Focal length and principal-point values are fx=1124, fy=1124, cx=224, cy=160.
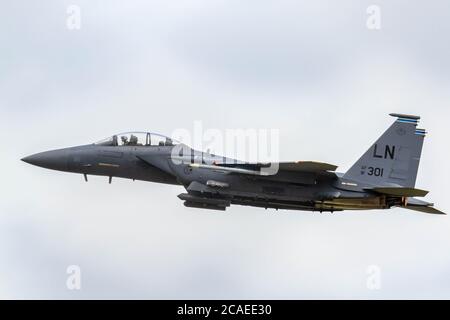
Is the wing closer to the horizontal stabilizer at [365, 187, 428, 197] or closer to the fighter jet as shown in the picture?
the fighter jet

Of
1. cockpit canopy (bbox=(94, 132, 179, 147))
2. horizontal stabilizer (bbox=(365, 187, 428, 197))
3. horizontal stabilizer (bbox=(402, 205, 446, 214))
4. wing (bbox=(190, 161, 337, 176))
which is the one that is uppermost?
cockpit canopy (bbox=(94, 132, 179, 147))

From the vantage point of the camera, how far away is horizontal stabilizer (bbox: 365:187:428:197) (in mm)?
33938

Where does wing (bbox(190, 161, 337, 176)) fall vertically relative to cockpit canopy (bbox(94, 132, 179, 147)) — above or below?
below

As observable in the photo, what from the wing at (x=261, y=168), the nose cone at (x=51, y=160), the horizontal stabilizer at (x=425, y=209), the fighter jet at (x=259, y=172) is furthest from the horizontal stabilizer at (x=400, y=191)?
the nose cone at (x=51, y=160)

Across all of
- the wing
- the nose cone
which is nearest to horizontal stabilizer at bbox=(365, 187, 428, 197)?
the wing

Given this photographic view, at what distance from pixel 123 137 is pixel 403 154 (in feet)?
29.6

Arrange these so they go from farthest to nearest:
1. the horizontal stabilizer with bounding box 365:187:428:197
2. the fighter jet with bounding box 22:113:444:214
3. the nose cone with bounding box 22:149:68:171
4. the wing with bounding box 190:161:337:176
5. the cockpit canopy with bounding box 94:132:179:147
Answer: the cockpit canopy with bounding box 94:132:179:147, the nose cone with bounding box 22:149:68:171, the fighter jet with bounding box 22:113:444:214, the wing with bounding box 190:161:337:176, the horizontal stabilizer with bounding box 365:187:428:197

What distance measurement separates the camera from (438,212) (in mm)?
36750

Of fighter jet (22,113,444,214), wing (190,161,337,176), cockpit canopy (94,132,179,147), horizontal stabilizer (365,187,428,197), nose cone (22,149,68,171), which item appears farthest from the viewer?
cockpit canopy (94,132,179,147)

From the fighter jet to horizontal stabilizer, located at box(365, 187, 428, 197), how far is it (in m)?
0.02
